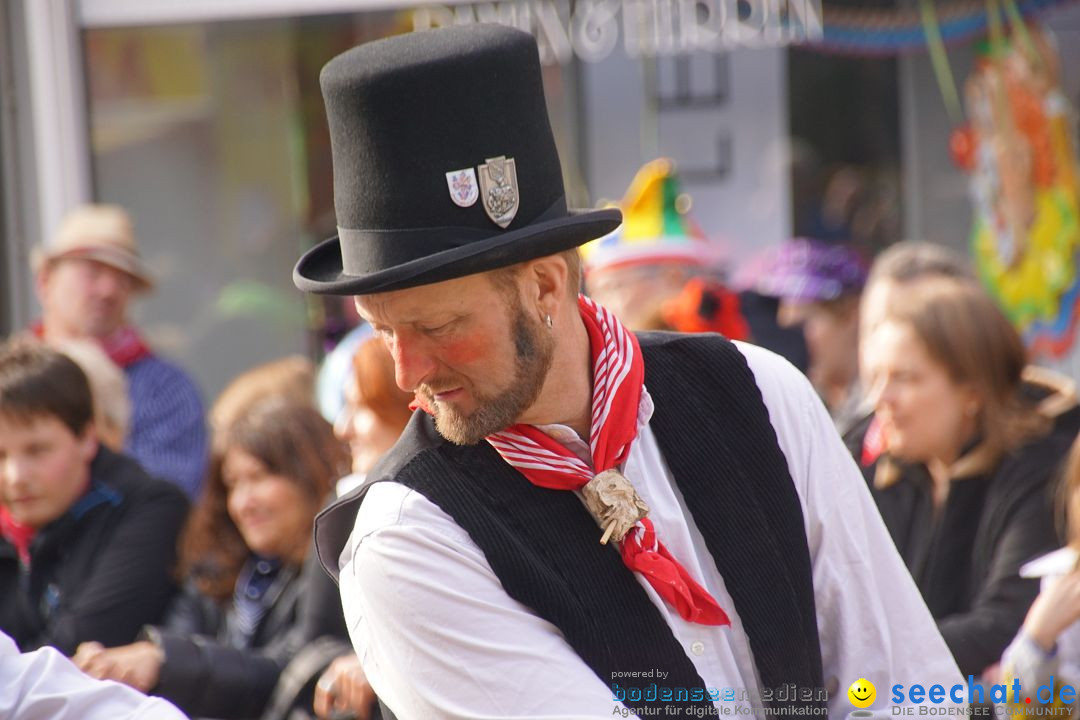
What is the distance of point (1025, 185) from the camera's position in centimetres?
576

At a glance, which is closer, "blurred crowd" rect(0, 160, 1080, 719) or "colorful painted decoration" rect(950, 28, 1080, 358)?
"blurred crowd" rect(0, 160, 1080, 719)

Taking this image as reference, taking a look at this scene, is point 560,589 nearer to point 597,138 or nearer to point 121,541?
point 121,541

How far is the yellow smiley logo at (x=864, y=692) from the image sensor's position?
2.03m

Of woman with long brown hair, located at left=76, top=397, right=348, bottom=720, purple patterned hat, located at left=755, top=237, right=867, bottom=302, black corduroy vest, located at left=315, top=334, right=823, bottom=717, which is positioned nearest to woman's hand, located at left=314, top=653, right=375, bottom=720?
woman with long brown hair, located at left=76, top=397, right=348, bottom=720

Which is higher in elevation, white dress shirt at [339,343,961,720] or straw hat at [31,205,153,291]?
straw hat at [31,205,153,291]

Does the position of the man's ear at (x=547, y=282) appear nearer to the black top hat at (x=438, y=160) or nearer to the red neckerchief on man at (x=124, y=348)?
the black top hat at (x=438, y=160)

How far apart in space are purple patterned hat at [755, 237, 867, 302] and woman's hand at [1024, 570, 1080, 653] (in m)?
2.26

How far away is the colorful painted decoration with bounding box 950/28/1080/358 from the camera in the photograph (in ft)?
18.4

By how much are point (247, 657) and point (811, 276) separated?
8.88 ft

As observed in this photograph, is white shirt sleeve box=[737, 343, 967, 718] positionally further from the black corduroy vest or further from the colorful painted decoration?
the colorful painted decoration

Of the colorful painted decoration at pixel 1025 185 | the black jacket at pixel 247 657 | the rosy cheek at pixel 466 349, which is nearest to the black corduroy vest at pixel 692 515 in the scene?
the rosy cheek at pixel 466 349

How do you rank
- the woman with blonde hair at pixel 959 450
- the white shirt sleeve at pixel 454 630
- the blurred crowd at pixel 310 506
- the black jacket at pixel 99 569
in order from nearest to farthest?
the white shirt sleeve at pixel 454 630
the blurred crowd at pixel 310 506
the woman with blonde hair at pixel 959 450
the black jacket at pixel 99 569

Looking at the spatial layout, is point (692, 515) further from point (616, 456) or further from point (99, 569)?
point (99, 569)

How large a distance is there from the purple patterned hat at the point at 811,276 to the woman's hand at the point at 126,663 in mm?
2761
